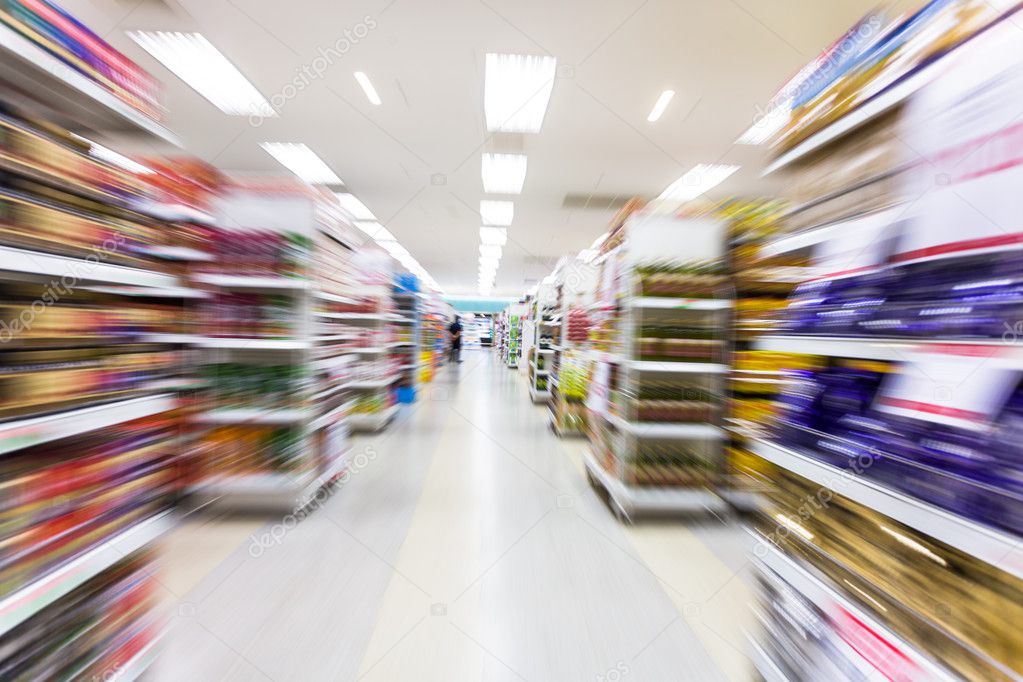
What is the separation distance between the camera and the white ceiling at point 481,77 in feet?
11.1

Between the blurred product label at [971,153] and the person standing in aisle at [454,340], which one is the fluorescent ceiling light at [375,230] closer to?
the person standing in aisle at [454,340]

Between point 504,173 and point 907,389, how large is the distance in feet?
21.1

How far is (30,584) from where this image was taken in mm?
865

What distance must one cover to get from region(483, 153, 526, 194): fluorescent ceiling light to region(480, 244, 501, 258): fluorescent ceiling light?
4586mm

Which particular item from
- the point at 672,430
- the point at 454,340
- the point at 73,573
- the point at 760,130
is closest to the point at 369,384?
the point at 672,430

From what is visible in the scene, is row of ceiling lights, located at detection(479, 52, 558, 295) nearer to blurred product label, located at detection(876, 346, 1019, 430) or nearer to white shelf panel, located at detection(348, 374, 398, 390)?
white shelf panel, located at detection(348, 374, 398, 390)

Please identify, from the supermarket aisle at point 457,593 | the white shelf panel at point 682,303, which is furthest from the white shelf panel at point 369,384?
the white shelf panel at point 682,303

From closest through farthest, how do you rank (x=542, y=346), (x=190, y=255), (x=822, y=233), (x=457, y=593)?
(x=822, y=233)
(x=457, y=593)
(x=190, y=255)
(x=542, y=346)

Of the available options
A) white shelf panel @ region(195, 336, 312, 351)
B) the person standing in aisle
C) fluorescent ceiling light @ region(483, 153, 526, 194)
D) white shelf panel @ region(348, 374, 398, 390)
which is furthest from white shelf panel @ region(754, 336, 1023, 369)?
the person standing in aisle

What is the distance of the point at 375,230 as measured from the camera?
1059 centimetres

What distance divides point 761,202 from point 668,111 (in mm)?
2769

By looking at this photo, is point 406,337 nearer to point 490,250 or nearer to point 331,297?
point 331,297

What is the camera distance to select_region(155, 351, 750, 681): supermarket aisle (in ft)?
5.31

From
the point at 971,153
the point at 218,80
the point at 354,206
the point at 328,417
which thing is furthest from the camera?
the point at 354,206
